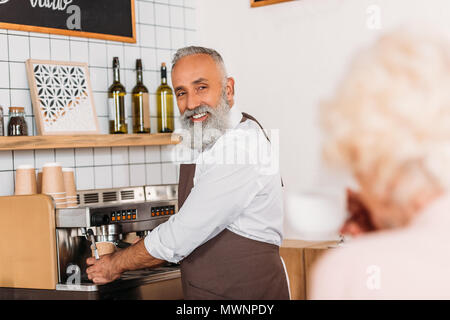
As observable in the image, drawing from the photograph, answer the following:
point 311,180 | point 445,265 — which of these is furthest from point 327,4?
point 445,265

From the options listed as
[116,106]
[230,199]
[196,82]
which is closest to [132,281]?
[230,199]

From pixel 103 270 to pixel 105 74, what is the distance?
1023mm

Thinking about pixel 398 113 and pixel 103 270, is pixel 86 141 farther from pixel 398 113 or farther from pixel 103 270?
pixel 398 113

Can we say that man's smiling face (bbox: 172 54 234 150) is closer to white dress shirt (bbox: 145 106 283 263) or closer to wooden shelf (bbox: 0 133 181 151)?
white dress shirt (bbox: 145 106 283 263)

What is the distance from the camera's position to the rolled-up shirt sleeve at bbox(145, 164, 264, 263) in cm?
141

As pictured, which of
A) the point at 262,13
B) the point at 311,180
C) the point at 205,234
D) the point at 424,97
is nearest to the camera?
the point at 424,97

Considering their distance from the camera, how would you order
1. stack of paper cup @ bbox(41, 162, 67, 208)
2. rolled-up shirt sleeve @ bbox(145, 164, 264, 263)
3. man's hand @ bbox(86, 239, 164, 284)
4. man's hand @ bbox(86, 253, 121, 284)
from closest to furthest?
rolled-up shirt sleeve @ bbox(145, 164, 264, 263)
man's hand @ bbox(86, 239, 164, 284)
man's hand @ bbox(86, 253, 121, 284)
stack of paper cup @ bbox(41, 162, 67, 208)

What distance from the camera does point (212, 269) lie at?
148 cm

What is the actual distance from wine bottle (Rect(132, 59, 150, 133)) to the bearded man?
2.85 ft

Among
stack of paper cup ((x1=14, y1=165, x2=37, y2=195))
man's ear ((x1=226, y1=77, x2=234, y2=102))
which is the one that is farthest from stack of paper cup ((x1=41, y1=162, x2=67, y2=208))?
man's ear ((x1=226, y1=77, x2=234, y2=102))

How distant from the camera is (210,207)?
1.41 meters

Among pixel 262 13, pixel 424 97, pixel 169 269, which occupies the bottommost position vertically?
pixel 169 269

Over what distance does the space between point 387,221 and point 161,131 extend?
204cm

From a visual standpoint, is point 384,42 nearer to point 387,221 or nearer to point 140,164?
point 387,221
